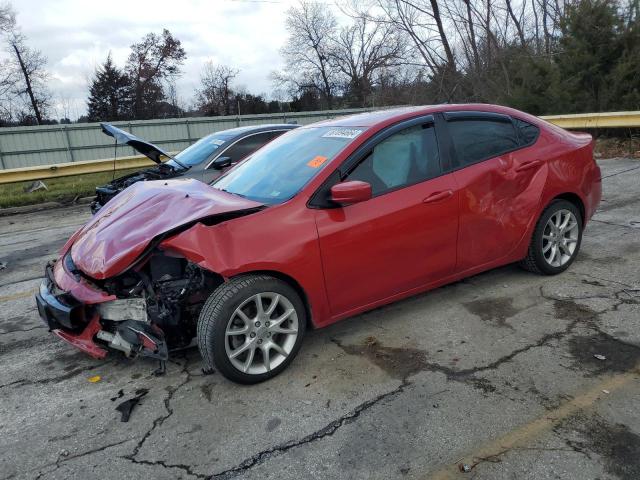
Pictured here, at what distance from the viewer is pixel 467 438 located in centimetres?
253

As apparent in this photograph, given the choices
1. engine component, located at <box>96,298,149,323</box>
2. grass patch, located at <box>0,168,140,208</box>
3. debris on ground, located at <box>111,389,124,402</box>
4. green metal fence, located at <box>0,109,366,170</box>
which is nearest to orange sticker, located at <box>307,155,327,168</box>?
engine component, located at <box>96,298,149,323</box>

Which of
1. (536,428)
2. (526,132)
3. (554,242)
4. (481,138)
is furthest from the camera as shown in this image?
(554,242)

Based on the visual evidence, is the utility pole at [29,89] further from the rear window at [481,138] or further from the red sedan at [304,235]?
the rear window at [481,138]

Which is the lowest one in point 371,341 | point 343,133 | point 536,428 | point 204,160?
point 536,428

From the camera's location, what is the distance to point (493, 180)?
400cm

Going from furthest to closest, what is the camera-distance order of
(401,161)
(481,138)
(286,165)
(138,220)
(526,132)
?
(526,132) → (481,138) → (286,165) → (401,161) → (138,220)

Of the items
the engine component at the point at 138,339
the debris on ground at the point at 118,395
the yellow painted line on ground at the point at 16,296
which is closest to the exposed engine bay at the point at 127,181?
the yellow painted line on ground at the point at 16,296

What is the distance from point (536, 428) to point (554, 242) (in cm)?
240

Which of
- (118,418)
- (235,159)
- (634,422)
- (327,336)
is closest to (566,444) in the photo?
(634,422)

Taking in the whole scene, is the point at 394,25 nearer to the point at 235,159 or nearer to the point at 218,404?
the point at 235,159

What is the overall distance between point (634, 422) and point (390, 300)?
→ 5.42 ft

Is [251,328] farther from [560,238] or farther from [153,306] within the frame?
[560,238]

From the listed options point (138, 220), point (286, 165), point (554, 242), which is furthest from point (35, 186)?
point (554, 242)

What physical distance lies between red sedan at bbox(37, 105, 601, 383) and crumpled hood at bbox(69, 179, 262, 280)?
15 millimetres
